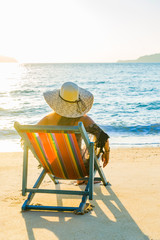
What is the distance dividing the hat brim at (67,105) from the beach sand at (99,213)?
99cm

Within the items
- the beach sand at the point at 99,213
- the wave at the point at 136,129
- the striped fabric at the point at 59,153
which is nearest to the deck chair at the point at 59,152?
the striped fabric at the point at 59,153

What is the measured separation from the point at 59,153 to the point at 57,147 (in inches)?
3.4

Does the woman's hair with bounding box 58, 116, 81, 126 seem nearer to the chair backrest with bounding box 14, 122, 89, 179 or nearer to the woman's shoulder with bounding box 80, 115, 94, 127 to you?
the woman's shoulder with bounding box 80, 115, 94, 127

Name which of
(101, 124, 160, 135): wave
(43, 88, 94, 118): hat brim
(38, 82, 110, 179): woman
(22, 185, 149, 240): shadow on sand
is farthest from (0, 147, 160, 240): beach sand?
(101, 124, 160, 135): wave

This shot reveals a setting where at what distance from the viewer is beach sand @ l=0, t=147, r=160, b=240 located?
285 cm

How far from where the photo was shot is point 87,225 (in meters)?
3.00

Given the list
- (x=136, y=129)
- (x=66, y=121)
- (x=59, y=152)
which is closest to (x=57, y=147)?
(x=59, y=152)

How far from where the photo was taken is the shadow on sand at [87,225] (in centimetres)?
281

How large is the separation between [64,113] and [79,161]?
53cm

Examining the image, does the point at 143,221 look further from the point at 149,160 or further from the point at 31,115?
the point at 31,115

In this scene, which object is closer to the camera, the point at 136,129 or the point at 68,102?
the point at 68,102

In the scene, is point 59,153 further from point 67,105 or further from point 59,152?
point 67,105

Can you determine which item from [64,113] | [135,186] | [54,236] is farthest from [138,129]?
[54,236]

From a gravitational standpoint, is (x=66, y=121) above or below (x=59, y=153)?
above
